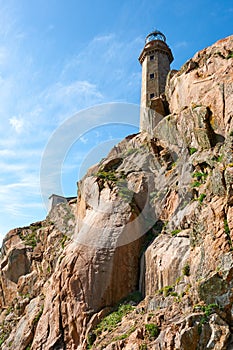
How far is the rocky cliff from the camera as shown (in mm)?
15812

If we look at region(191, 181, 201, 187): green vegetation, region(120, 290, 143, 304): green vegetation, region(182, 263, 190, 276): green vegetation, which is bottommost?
region(120, 290, 143, 304): green vegetation

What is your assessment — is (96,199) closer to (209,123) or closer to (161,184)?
(161,184)

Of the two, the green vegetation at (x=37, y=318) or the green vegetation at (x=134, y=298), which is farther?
the green vegetation at (x=37, y=318)

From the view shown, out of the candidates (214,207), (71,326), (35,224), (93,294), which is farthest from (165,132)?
(35,224)

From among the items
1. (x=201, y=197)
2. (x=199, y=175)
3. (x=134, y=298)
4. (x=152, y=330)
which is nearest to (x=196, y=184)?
(x=199, y=175)

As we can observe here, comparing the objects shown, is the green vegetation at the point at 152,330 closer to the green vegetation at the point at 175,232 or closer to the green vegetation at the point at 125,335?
the green vegetation at the point at 125,335

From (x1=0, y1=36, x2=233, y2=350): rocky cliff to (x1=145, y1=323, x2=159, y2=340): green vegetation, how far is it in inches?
2.1

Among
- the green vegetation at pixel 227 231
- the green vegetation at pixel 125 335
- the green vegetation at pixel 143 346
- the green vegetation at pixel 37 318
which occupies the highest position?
the green vegetation at pixel 227 231

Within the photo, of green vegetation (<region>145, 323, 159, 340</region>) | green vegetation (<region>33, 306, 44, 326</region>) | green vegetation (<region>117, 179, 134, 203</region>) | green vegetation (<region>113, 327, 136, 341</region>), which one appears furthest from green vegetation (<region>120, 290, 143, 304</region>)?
green vegetation (<region>33, 306, 44, 326</region>)

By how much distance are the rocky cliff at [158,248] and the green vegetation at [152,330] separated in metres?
0.05

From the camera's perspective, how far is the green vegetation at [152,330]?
622 inches

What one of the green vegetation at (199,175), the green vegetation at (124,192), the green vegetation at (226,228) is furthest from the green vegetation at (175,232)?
the green vegetation at (226,228)

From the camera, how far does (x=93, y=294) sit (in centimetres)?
2212

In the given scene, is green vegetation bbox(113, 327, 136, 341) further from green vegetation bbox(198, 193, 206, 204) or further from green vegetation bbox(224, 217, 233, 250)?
green vegetation bbox(198, 193, 206, 204)
